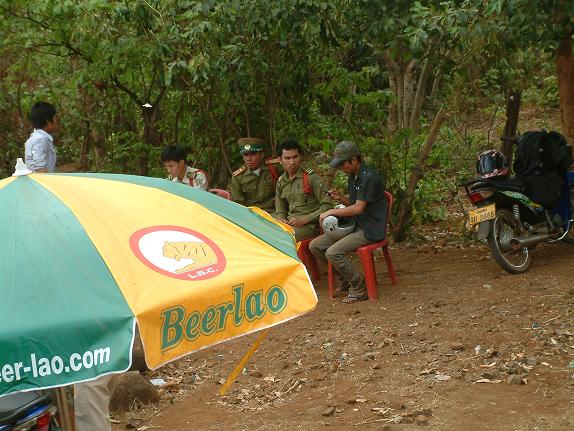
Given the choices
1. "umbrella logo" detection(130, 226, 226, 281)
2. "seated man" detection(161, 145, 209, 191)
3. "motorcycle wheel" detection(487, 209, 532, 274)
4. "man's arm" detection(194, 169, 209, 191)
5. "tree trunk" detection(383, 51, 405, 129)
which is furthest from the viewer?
"tree trunk" detection(383, 51, 405, 129)

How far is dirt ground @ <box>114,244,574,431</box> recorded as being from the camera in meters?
5.24

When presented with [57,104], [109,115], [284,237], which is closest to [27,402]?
[284,237]

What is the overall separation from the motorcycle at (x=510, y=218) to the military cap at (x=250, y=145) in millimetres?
1962

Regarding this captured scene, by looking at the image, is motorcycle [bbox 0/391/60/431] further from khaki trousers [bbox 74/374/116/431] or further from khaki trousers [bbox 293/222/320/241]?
khaki trousers [bbox 293/222/320/241]

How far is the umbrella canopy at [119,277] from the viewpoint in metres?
2.82

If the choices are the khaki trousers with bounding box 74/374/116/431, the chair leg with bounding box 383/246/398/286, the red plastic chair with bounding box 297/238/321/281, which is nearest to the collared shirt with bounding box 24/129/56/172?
the red plastic chair with bounding box 297/238/321/281

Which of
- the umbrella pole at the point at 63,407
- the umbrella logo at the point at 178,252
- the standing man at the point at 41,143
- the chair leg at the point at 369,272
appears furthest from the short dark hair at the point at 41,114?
the umbrella logo at the point at 178,252

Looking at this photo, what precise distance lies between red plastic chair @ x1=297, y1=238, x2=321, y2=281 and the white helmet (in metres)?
0.41

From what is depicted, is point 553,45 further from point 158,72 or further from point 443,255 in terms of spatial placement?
point 158,72

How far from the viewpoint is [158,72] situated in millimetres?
9008

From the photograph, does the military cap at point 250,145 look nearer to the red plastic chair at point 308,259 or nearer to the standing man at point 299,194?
the standing man at point 299,194

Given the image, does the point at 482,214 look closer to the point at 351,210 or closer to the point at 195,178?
the point at 351,210

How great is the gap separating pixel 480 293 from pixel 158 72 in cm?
390

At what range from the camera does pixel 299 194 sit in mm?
8055
